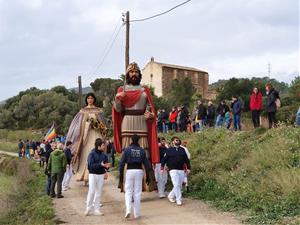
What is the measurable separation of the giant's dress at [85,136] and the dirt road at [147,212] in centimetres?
124

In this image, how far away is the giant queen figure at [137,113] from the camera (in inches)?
440

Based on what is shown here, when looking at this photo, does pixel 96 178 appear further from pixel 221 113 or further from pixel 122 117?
pixel 221 113

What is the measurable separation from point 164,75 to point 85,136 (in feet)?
187

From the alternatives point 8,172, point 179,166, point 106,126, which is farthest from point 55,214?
point 8,172

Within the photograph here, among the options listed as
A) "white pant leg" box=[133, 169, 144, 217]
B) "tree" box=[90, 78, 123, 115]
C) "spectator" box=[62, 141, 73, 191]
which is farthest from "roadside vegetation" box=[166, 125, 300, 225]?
"tree" box=[90, 78, 123, 115]

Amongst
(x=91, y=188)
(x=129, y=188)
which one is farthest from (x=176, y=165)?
(x=91, y=188)

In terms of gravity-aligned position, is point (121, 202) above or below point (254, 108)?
below

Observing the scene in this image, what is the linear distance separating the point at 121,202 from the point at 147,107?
89.7 inches

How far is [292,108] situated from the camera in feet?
81.5

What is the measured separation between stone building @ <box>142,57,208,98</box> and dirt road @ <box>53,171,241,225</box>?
56303 mm

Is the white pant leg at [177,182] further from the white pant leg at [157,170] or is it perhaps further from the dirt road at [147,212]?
the white pant leg at [157,170]

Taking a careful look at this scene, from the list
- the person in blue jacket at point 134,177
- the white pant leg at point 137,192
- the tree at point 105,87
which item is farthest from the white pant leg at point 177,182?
the tree at point 105,87

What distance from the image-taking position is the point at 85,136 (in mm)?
13742

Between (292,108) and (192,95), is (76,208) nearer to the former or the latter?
(292,108)
